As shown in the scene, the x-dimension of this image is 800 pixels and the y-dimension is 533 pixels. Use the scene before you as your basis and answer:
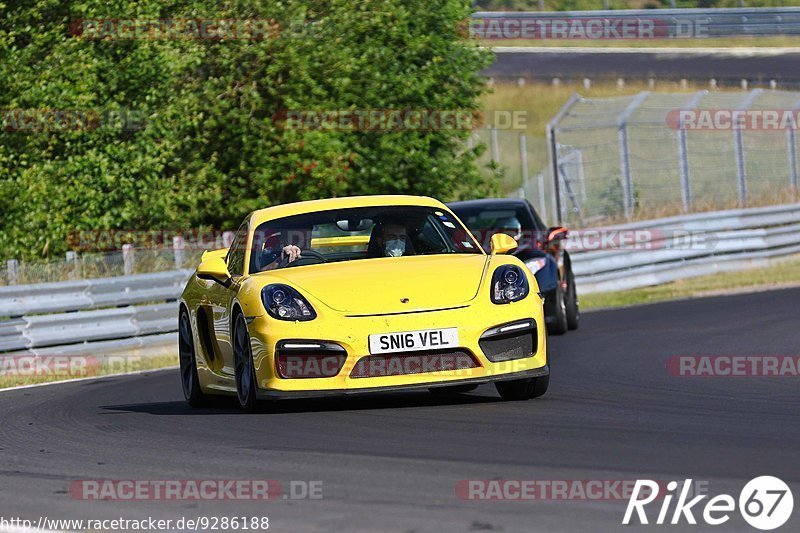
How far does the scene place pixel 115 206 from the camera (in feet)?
80.7

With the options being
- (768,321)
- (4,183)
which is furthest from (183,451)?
(4,183)

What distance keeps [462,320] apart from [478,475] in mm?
2440

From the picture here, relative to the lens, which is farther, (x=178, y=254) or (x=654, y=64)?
(x=654, y=64)

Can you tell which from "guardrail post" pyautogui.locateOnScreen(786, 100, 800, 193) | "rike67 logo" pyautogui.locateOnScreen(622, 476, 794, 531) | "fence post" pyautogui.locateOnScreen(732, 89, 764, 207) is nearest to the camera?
"rike67 logo" pyautogui.locateOnScreen(622, 476, 794, 531)

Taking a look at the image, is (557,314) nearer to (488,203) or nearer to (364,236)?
(488,203)

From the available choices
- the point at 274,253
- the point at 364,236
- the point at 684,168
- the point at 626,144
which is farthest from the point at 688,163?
the point at 274,253

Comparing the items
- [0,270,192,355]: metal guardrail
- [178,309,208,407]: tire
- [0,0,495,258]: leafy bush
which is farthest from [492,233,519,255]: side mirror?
[0,0,495,258]: leafy bush

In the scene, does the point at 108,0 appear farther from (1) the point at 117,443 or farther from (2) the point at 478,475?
(2) the point at 478,475

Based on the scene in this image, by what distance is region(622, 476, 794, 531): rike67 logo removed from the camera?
5414 mm

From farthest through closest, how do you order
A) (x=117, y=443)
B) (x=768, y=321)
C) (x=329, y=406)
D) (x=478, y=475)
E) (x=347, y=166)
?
(x=347, y=166), (x=768, y=321), (x=329, y=406), (x=117, y=443), (x=478, y=475)

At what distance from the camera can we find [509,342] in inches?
361

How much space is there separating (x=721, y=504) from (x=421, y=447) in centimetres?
214

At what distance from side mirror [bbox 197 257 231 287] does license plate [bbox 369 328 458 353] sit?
1494mm

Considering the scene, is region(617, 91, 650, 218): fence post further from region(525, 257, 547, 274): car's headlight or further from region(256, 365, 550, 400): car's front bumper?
region(256, 365, 550, 400): car's front bumper
